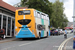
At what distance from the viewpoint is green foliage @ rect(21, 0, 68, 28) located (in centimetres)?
4376

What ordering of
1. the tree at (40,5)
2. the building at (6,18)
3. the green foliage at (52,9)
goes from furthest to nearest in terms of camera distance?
the green foliage at (52,9)
the tree at (40,5)
the building at (6,18)

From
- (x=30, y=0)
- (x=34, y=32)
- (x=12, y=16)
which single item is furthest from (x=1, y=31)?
(x=30, y=0)

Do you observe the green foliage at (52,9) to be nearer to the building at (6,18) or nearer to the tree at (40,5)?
the tree at (40,5)

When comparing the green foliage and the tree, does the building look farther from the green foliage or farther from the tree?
the tree

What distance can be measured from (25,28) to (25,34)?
30.1 inches

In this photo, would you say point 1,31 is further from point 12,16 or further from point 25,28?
point 12,16

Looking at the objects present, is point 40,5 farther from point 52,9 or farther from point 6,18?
point 6,18

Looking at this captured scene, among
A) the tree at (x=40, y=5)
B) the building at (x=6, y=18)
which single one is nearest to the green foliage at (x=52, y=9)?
the tree at (x=40, y=5)

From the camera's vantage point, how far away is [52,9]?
46.8 metres

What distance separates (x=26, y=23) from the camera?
2028 cm

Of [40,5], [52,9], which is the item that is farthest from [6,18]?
[52,9]

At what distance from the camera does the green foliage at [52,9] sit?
1723 inches

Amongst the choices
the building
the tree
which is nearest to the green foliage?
the tree

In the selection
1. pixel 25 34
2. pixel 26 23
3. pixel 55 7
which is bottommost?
pixel 25 34
